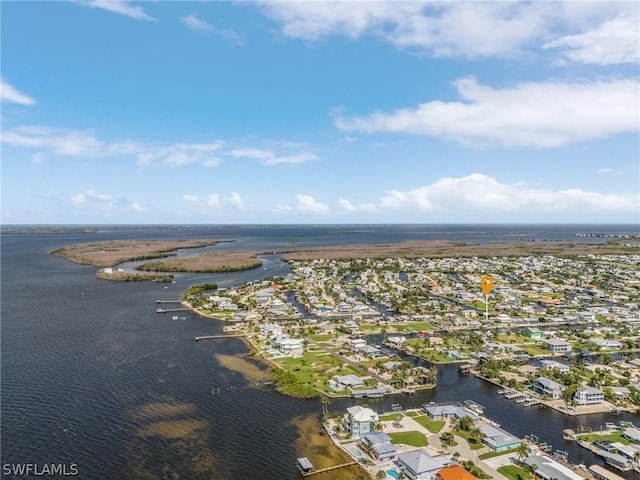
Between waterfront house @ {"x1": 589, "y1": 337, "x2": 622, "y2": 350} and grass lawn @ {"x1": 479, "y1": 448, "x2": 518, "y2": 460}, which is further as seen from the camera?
waterfront house @ {"x1": 589, "y1": 337, "x2": 622, "y2": 350}

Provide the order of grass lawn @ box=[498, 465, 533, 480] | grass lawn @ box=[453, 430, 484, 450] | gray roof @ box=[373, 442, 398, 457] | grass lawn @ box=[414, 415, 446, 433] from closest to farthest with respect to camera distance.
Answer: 1. grass lawn @ box=[498, 465, 533, 480]
2. gray roof @ box=[373, 442, 398, 457]
3. grass lawn @ box=[453, 430, 484, 450]
4. grass lawn @ box=[414, 415, 446, 433]

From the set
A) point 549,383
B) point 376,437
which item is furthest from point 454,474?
point 549,383

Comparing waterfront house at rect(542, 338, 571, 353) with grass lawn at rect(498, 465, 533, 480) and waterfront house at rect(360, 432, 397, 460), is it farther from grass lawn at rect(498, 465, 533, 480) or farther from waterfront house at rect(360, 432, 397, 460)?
waterfront house at rect(360, 432, 397, 460)

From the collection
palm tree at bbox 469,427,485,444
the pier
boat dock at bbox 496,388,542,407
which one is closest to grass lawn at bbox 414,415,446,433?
palm tree at bbox 469,427,485,444

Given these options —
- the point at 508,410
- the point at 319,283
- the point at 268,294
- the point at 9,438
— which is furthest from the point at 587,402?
the point at 319,283

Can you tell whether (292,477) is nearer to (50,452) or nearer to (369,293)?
(50,452)

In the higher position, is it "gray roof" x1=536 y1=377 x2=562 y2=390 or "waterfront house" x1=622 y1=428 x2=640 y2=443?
"gray roof" x1=536 y1=377 x2=562 y2=390

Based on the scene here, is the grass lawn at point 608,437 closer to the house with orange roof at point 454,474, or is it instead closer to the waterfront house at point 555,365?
the house with orange roof at point 454,474
